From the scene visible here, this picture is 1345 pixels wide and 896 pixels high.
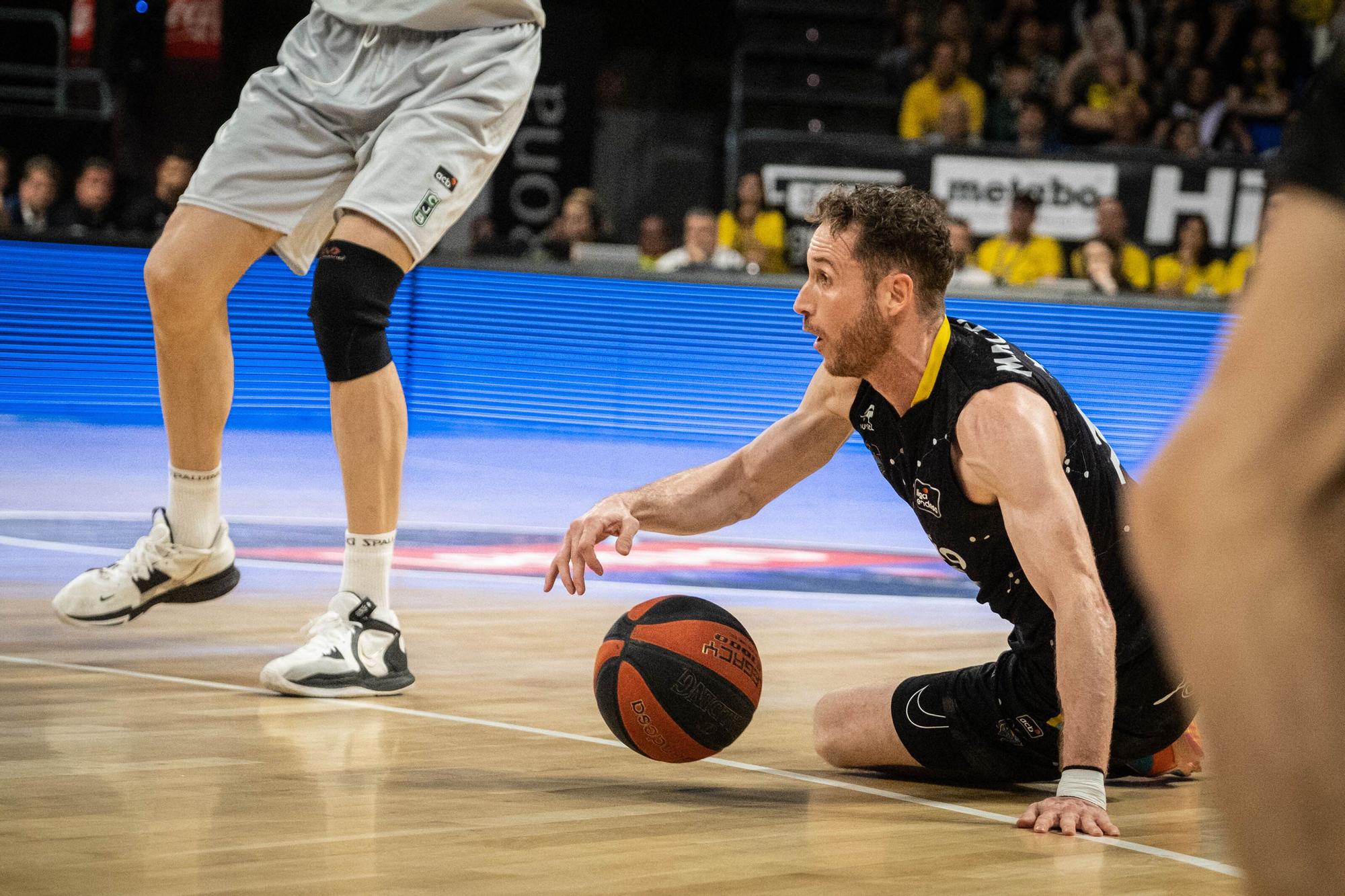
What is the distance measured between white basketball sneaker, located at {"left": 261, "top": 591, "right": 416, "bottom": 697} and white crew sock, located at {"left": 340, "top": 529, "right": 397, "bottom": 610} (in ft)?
0.07

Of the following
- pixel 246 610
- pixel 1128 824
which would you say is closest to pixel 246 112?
pixel 246 610

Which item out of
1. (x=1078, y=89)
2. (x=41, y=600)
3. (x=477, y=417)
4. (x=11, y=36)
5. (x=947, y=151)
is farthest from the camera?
(x=11, y=36)

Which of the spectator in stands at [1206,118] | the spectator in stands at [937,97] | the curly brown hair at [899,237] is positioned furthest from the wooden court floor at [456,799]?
the spectator in stands at [1206,118]

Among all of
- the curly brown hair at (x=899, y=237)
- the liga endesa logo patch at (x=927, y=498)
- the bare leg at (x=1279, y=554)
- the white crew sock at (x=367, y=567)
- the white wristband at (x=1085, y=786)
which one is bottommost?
the white crew sock at (x=367, y=567)

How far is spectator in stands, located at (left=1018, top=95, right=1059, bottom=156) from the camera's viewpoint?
37.2 ft

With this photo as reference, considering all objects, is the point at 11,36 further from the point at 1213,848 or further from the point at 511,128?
the point at 1213,848

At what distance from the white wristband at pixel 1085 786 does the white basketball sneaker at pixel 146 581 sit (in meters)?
2.20

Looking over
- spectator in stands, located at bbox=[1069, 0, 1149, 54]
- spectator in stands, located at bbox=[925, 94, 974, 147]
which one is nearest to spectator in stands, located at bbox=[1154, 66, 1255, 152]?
spectator in stands, located at bbox=[1069, 0, 1149, 54]

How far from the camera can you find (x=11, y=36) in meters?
14.1

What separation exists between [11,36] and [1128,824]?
13.7 metres

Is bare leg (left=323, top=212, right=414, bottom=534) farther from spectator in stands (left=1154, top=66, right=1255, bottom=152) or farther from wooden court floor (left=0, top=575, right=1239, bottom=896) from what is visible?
spectator in stands (left=1154, top=66, right=1255, bottom=152)

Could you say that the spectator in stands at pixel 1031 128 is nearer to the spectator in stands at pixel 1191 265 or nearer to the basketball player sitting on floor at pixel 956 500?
the spectator in stands at pixel 1191 265

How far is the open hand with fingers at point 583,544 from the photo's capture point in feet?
9.44

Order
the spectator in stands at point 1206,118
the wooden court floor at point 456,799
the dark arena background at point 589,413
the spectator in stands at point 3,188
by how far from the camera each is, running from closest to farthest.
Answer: the wooden court floor at point 456,799 → the dark arena background at point 589,413 → the spectator in stands at point 3,188 → the spectator in stands at point 1206,118
